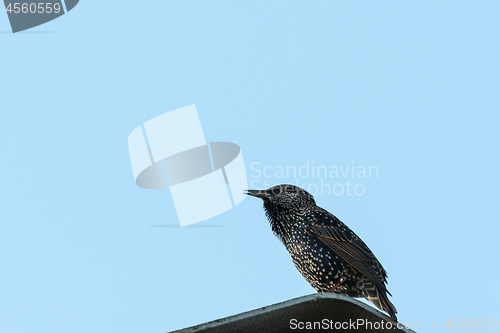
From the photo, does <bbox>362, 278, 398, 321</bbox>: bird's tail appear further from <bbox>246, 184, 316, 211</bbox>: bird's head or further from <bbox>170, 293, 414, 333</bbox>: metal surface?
<bbox>170, 293, 414, 333</bbox>: metal surface

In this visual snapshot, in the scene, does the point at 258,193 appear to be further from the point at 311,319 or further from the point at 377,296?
the point at 311,319

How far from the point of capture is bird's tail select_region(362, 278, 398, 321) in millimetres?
4137

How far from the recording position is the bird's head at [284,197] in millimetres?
4770

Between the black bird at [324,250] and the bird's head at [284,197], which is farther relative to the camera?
the bird's head at [284,197]

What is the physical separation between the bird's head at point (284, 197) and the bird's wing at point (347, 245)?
9.3 inches

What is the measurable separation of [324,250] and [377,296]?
570mm

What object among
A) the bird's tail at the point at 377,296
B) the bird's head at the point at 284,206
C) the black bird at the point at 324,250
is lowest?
the bird's tail at the point at 377,296

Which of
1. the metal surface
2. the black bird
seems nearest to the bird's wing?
the black bird

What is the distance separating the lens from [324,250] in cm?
437

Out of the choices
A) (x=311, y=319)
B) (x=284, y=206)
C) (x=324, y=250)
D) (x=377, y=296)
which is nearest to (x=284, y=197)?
(x=284, y=206)

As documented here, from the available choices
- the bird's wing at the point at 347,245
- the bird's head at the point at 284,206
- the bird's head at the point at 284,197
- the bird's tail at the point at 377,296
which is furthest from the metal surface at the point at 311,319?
the bird's head at the point at 284,197

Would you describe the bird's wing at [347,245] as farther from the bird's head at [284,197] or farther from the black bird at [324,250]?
the bird's head at [284,197]

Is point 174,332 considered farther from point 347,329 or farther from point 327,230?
point 327,230

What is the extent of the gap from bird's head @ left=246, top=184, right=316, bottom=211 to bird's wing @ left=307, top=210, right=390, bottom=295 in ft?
0.77
